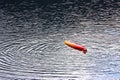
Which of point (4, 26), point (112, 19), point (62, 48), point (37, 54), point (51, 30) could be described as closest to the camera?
point (37, 54)

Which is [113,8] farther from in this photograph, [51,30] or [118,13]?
[51,30]

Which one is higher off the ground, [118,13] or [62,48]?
[62,48]

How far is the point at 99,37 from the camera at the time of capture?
3353cm

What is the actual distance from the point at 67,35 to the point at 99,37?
3371 millimetres

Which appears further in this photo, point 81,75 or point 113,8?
point 113,8

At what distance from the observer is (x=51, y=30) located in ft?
125

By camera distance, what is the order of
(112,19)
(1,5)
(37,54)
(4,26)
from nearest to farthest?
(37,54)
(4,26)
(112,19)
(1,5)

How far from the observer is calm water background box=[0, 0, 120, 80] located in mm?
23344

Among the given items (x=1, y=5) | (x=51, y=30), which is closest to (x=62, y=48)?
(x=51, y=30)

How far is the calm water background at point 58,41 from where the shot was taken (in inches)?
919

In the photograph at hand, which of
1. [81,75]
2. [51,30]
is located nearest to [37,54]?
[81,75]

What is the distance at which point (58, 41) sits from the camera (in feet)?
105

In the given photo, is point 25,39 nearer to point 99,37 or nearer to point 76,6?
point 99,37

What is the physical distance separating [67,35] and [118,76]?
535 inches
